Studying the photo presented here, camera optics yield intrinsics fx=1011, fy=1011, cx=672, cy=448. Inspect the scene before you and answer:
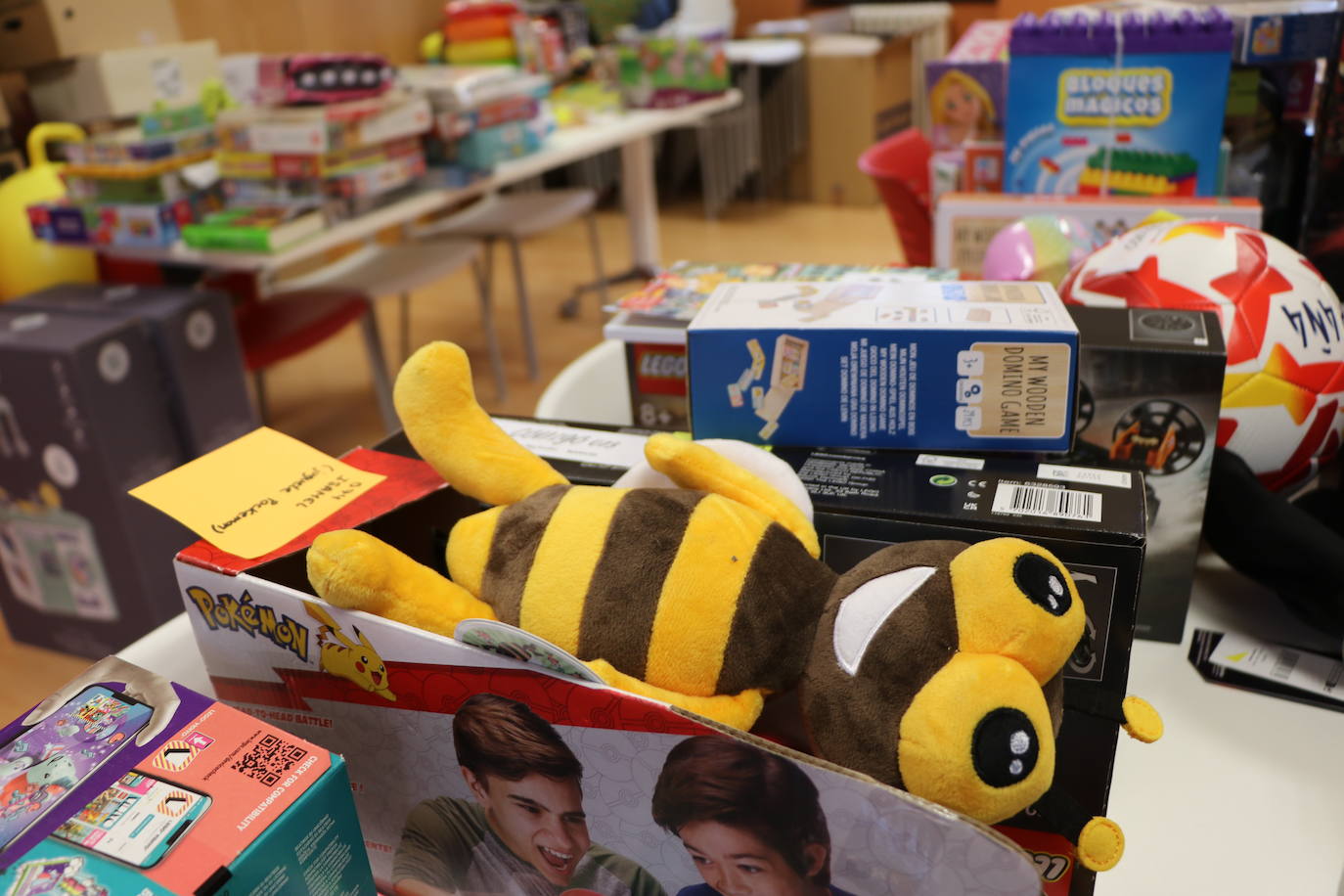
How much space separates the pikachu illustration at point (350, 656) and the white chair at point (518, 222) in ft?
8.54

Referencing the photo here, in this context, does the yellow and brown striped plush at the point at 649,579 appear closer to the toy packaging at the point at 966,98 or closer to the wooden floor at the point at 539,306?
the toy packaging at the point at 966,98

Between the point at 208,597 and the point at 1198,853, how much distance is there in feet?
2.06

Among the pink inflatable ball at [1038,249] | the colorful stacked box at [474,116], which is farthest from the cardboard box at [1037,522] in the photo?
the colorful stacked box at [474,116]

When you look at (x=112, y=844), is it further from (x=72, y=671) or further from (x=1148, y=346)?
(x=72, y=671)

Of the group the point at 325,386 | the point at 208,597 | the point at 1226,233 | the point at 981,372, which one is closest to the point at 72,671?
the point at 325,386

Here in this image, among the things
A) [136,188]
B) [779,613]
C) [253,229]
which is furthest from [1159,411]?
[136,188]

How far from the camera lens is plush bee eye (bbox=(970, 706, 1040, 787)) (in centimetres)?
43

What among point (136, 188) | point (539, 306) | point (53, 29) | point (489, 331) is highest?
point (53, 29)

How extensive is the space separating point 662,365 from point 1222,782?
1.73 ft

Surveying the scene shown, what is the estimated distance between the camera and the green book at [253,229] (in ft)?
6.80

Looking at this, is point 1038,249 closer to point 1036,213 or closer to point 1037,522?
point 1036,213

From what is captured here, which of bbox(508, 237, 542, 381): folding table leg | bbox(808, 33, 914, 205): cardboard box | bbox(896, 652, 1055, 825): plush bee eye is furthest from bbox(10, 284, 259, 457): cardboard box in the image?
bbox(808, 33, 914, 205): cardboard box

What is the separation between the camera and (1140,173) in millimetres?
1123

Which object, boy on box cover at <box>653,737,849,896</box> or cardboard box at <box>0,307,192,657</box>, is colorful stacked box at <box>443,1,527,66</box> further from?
boy on box cover at <box>653,737,849,896</box>
